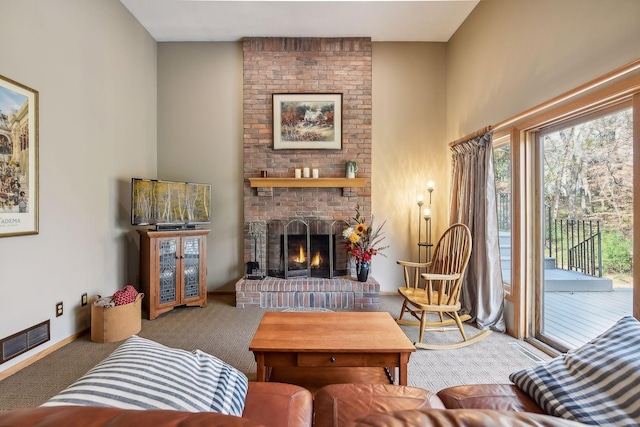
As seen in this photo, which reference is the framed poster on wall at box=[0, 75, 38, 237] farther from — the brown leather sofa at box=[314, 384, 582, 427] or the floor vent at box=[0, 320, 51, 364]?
the brown leather sofa at box=[314, 384, 582, 427]

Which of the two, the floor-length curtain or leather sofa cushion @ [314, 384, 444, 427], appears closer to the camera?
leather sofa cushion @ [314, 384, 444, 427]

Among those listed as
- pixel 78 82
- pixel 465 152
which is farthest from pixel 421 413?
pixel 78 82

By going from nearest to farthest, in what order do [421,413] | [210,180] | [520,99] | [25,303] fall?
[421,413] < [25,303] < [520,99] < [210,180]

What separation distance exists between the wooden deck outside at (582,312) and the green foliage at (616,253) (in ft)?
0.45

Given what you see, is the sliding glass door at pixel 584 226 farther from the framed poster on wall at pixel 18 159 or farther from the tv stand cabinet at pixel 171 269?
the framed poster on wall at pixel 18 159

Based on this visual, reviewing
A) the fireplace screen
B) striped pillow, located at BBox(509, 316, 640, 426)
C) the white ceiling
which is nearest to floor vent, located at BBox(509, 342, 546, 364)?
striped pillow, located at BBox(509, 316, 640, 426)

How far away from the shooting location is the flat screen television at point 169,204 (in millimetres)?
3072

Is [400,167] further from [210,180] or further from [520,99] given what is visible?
[210,180]

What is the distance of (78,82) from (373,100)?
330 cm

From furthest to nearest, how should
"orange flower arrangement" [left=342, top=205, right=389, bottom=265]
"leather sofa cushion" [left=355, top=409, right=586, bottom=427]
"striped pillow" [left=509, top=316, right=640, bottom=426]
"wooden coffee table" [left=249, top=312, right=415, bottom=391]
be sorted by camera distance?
"orange flower arrangement" [left=342, top=205, right=389, bottom=265], "wooden coffee table" [left=249, top=312, right=415, bottom=391], "striped pillow" [left=509, top=316, right=640, bottom=426], "leather sofa cushion" [left=355, top=409, right=586, bottom=427]

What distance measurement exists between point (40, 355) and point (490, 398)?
10.3 feet

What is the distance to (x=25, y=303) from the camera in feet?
7.19

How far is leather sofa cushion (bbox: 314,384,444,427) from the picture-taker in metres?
1.00

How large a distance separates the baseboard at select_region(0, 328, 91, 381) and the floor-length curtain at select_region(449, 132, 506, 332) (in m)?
3.79
